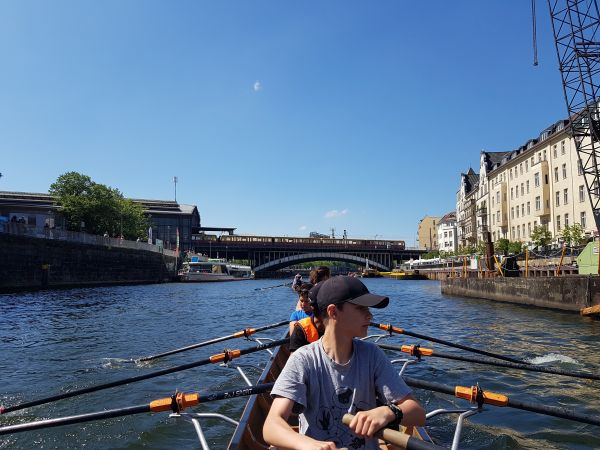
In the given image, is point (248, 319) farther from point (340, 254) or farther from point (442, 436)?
point (340, 254)

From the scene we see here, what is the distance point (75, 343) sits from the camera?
16375mm

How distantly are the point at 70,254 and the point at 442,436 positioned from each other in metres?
48.0

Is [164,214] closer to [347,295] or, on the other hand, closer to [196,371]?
[196,371]

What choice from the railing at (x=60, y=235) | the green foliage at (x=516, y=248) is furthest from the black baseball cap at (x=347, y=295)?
the green foliage at (x=516, y=248)

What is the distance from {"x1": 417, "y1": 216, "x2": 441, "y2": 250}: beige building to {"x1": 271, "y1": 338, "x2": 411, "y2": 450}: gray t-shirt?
15940 centimetres

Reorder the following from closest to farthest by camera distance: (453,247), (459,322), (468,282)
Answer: (459,322) < (468,282) < (453,247)

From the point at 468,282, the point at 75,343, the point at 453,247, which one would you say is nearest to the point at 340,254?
the point at 453,247

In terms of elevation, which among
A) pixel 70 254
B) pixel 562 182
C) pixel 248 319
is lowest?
pixel 248 319

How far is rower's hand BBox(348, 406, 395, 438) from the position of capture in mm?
2844

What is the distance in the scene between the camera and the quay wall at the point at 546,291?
22.6 metres

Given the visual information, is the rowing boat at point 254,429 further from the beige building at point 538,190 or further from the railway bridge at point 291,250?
the railway bridge at point 291,250

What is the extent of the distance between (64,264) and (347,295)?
4995cm

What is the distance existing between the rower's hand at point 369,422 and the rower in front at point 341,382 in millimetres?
70

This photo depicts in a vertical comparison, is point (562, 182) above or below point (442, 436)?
above
